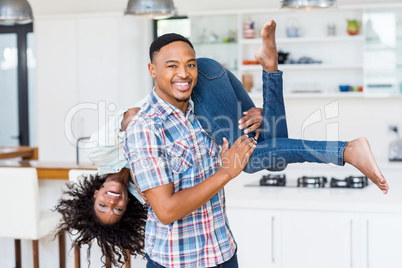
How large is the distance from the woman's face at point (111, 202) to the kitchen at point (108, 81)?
3545 mm

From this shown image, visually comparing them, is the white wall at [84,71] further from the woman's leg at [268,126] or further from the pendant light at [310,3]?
the woman's leg at [268,126]

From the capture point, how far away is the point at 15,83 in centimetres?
723

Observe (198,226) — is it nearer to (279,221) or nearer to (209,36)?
(279,221)

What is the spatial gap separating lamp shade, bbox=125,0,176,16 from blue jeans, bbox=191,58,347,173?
1.98 metres

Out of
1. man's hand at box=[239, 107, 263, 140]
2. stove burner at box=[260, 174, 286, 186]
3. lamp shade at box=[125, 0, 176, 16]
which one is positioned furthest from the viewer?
lamp shade at box=[125, 0, 176, 16]

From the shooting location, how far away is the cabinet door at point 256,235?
10.8 feet

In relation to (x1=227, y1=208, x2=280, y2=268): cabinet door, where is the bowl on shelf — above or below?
above

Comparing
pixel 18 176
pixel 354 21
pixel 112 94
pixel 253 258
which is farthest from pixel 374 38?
pixel 18 176

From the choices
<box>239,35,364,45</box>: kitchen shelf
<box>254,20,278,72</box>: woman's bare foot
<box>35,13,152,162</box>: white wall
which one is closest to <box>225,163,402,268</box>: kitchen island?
<box>254,20,278,72</box>: woman's bare foot

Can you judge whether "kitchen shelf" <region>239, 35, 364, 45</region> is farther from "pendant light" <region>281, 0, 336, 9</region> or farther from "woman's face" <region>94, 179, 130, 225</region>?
"woman's face" <region>94, 179, 130, 225</region>

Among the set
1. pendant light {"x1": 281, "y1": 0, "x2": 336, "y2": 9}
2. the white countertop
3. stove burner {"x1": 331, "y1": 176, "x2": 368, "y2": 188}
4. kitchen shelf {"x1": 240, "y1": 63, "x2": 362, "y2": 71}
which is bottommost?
the white countertop

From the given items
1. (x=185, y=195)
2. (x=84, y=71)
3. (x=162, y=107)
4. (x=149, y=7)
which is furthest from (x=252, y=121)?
(x=84, y=71)

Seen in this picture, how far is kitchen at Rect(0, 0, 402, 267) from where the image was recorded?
5922mm

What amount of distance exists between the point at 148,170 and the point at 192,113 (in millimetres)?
320
